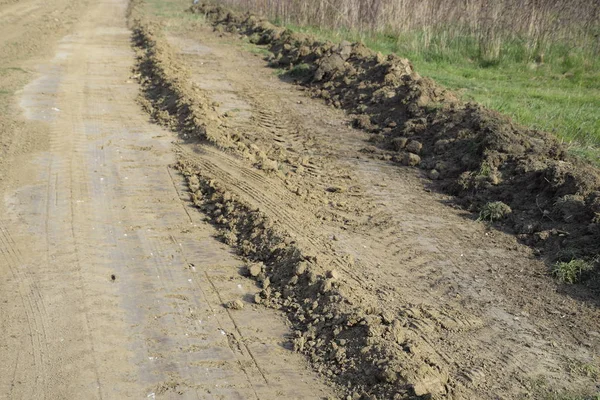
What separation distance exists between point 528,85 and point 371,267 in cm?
900

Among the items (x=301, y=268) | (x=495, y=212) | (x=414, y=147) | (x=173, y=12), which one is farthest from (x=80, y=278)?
(x=173, y=12)

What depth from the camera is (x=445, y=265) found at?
7184 millimetres

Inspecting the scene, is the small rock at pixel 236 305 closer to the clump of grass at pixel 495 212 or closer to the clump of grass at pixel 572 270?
the clump of grass at pixel 572 270

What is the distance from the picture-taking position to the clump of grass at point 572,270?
689cm

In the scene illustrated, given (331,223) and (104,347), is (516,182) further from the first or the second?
(104,347)

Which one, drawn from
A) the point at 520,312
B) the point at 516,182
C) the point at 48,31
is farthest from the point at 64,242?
the point at 48,31

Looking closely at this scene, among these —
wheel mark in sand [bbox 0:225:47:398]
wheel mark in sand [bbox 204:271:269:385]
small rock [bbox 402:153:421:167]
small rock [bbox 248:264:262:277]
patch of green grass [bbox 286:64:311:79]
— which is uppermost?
patch of green grass [bbox 286:64:311:79]

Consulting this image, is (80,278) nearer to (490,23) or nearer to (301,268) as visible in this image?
(301,268)

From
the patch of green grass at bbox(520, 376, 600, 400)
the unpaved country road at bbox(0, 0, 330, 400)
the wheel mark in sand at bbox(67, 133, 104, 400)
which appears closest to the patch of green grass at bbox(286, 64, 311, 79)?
the unpaved country road at bbox(0, 0, 330, 400)

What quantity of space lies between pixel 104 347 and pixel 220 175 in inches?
146

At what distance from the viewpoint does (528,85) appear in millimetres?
14477

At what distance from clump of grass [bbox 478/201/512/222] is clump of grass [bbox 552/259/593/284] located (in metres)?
1.31

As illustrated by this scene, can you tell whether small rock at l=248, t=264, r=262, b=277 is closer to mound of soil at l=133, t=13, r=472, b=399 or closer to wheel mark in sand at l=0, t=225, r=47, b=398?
mound of soil at l=133, t=13, r=472, b=399

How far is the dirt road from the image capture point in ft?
17.3
